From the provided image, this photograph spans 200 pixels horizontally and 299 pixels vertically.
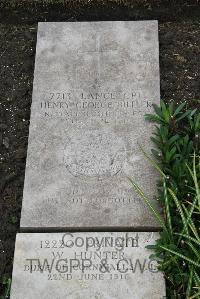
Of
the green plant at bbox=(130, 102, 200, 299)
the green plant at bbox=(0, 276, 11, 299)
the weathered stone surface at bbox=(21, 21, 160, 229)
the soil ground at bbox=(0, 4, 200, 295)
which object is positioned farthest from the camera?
the soil ground at bbox=(0, 4, 200, 295)

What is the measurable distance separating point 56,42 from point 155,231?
1.96m

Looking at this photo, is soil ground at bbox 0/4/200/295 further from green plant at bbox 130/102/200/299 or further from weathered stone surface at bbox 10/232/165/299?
green plant at bbox 130/102/200/299

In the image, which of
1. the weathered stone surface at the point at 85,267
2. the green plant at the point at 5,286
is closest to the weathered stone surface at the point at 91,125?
the weathered stone surface at the point at 85,267

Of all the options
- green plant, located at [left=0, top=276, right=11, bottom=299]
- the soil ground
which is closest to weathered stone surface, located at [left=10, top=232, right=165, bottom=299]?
green plant, located at [left=0, top=276, right=11, bottom=299]

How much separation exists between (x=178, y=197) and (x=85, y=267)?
0.82 metres

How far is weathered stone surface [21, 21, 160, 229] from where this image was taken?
3924 mm

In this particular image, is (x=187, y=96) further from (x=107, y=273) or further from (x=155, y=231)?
(x=107, y=273)

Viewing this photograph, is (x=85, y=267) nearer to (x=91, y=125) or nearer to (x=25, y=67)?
(x=91, y=125)

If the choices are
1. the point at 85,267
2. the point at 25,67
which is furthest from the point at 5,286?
the point at 25,67

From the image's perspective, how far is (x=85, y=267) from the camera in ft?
12.1

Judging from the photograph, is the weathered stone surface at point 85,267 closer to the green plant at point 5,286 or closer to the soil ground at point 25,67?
the green plant at point 5,286

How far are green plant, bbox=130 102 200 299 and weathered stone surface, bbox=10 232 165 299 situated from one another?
0.43 feet

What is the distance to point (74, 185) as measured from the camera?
4.02 metres

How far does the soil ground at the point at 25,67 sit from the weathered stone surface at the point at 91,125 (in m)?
0.19
